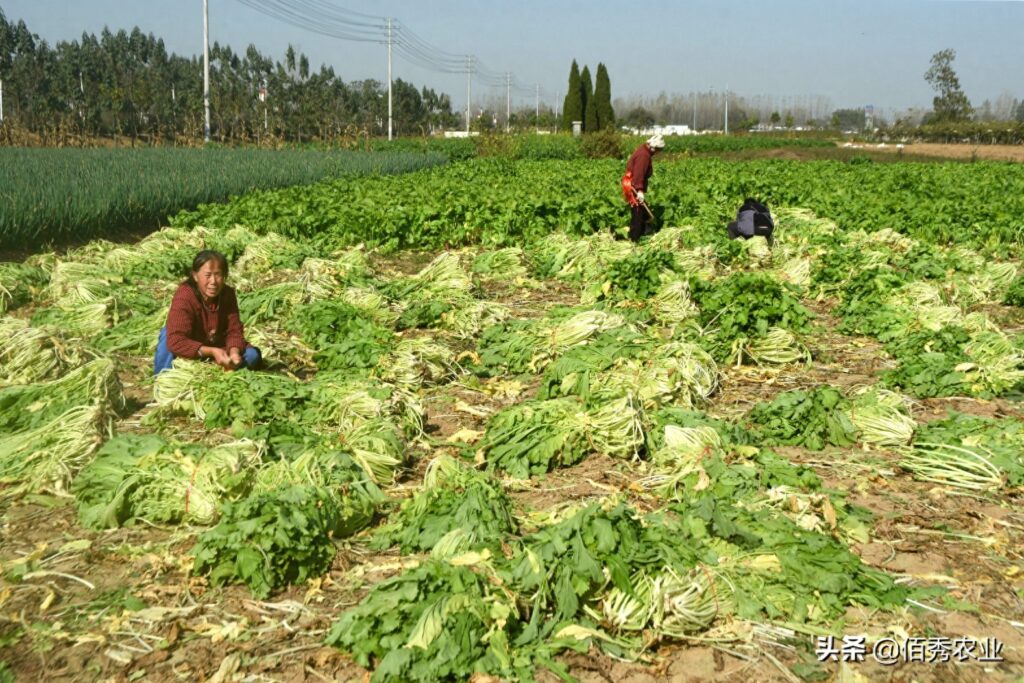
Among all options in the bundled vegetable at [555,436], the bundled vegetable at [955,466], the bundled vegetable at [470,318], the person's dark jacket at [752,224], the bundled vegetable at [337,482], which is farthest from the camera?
the person's dark jacket at [752,224]

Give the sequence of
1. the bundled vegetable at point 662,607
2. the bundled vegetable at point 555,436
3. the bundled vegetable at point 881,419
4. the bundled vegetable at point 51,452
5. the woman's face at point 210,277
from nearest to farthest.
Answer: the bundled vegetable at point 662,607
the bundled vegetable at point 51,452
the bundled vegetable at point 555,436
the bundled vegetable at point 881,419
the woman's face at point 210,277

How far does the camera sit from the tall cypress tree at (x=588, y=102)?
79.4 m

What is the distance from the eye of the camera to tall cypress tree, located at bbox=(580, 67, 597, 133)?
261 feet

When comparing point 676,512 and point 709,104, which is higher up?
point 709,104

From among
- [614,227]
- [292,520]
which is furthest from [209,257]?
[614,227]

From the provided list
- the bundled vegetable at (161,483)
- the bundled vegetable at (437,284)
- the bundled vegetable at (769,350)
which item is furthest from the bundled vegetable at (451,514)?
the bundled vegetable at (437,284)

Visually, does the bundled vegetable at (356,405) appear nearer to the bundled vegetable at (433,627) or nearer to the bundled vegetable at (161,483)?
the bundled vegetable at (161,483)

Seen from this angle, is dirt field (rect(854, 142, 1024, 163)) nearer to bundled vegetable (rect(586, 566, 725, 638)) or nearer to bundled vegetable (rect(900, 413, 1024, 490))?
bundled vegetable (rect(900, 413, 1024, 490))

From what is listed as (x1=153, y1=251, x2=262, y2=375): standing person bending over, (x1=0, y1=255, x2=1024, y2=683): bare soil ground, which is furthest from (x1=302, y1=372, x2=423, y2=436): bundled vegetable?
(x1=153, y1=251, x2=262, y2=375): standing person bending over

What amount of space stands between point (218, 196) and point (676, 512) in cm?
1661

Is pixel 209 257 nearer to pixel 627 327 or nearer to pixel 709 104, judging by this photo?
pixel 627 327

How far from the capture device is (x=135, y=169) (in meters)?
20.1

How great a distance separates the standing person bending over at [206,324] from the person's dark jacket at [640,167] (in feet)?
28.0

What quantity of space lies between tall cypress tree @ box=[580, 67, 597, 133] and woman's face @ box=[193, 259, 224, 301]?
7495 cm
